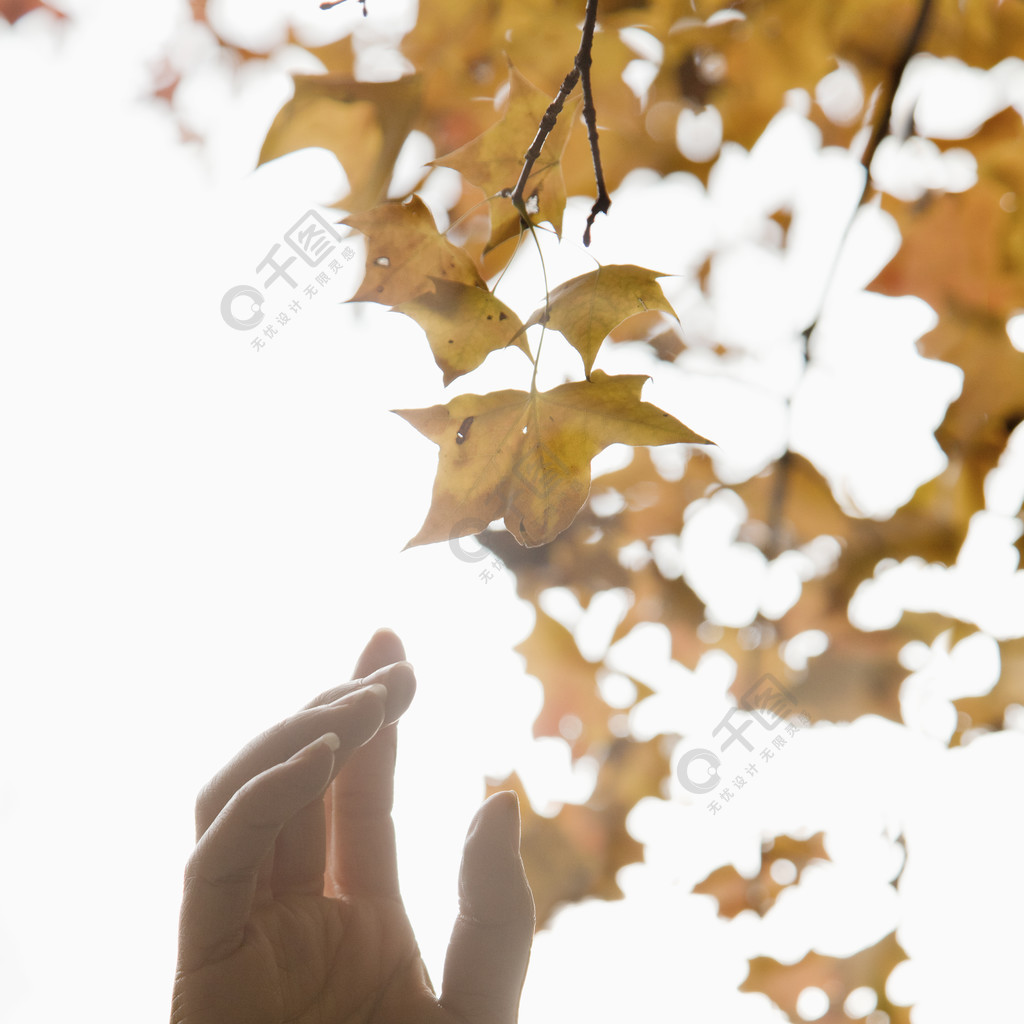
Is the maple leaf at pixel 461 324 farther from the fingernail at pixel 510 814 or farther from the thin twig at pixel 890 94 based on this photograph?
the thin twig at pixel 890 94

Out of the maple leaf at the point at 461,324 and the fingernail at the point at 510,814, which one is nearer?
the maple leaf at the point at 461,324

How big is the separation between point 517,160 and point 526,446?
16cm

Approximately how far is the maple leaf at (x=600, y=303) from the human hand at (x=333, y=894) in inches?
9.3

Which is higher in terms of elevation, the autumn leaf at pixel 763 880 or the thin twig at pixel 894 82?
the thin twig at pixel 894 82

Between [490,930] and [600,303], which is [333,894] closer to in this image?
[490,930]

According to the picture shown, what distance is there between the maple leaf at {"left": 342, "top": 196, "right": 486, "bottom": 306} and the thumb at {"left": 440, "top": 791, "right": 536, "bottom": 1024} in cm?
35

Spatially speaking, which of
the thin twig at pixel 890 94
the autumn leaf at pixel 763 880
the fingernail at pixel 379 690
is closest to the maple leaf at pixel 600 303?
the fingernail at pixel 379 690

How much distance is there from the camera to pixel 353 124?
557mm

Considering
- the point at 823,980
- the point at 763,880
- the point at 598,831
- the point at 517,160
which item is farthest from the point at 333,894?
the point at 823,980

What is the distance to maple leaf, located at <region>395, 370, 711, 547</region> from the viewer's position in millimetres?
344

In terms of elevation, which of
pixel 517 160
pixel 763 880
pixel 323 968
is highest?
pixel 517 160

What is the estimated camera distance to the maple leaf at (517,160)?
36cm

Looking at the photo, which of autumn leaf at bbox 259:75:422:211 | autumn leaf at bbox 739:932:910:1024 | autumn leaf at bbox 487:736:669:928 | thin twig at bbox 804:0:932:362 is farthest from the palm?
autumn leaf at bbox 739:932:910:1024

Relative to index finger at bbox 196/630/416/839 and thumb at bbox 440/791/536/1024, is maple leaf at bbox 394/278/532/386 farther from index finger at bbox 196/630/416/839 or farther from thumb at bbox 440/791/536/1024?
thumb at bbox 440/791/536/1024
